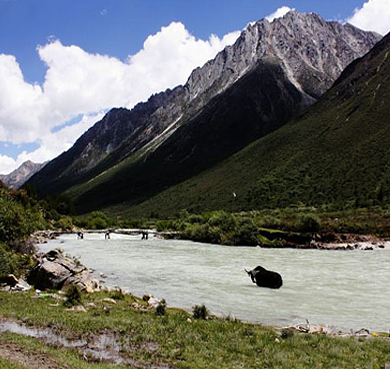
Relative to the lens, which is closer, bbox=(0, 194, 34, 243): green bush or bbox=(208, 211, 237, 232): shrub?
bbox=(0, 194, 34, 243): green bush

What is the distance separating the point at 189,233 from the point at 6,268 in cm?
5601

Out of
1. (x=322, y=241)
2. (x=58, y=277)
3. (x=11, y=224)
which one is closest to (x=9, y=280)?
(x=58, y=277)

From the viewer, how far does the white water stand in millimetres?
20828

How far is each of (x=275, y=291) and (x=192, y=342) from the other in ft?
44.6

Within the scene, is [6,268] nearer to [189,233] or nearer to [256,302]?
[256,302]

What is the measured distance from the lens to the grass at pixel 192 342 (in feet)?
41.6

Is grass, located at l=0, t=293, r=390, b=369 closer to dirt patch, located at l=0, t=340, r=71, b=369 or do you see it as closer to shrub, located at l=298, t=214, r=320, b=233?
dirt patch, located at l=0, t=340, r=71, b=369

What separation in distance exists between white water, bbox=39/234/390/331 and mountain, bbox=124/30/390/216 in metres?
57.6

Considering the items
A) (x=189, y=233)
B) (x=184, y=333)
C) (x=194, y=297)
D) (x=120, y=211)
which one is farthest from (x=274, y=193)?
(x=184, y=333)

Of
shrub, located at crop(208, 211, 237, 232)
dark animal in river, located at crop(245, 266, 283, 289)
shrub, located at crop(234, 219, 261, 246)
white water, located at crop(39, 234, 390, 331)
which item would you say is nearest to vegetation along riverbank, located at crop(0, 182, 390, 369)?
white water, located at crop(39, 234, 390, 331)

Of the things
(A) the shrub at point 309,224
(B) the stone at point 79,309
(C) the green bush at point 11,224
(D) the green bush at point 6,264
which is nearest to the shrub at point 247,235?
(A) the shrub at point 309,224

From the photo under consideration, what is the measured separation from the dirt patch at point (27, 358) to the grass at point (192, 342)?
0.66 ft

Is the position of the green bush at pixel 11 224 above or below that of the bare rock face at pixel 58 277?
above

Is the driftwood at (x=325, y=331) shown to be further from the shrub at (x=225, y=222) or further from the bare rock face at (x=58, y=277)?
the shrub at (x=225, y=222)
